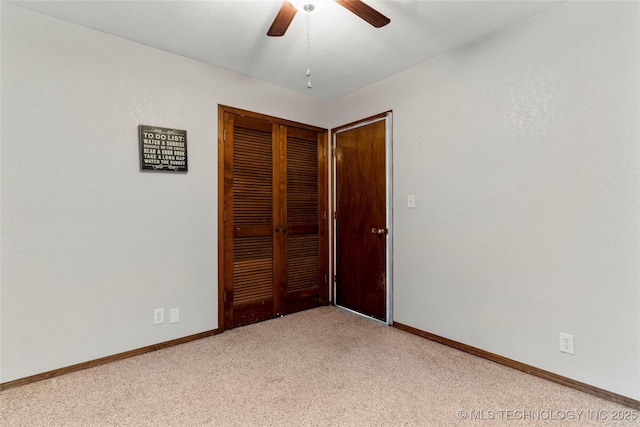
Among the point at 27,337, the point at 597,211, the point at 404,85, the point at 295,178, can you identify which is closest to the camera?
the point at 597,211

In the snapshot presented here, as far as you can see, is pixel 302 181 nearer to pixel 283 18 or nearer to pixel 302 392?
pixel 283 18

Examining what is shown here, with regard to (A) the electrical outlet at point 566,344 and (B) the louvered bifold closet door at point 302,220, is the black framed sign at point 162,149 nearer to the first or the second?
(B) the louvered bifold closet door at point 302,220

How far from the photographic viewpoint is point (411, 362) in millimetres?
2318

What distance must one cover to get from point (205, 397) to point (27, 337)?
49.4 inches

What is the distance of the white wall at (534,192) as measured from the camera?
1807 millimetres

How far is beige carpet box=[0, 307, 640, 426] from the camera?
5.54 feet

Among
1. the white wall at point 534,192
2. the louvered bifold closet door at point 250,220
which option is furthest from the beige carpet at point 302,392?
the louvered bifold closet door at point 250,220

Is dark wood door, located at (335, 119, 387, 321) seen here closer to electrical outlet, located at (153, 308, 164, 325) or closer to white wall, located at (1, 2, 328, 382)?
white wall, located at (1, 2, 328, 382)

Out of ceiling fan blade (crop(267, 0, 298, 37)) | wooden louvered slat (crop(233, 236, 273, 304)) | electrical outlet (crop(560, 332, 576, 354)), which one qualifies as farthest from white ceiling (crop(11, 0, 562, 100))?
electrical outlet (crop(560, 332, 576, 354))

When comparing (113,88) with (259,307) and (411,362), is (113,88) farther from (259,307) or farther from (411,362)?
(411,362)

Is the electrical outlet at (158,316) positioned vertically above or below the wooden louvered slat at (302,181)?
below

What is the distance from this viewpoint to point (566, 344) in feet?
6.53

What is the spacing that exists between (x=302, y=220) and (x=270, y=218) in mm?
414

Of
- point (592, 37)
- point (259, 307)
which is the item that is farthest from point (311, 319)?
point (592, 37)
